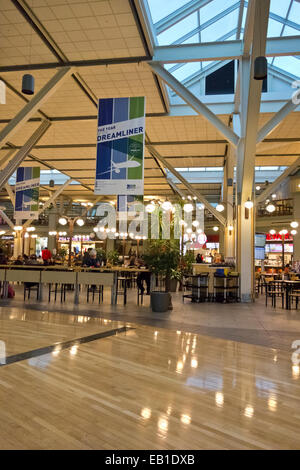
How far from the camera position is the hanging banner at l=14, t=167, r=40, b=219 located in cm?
1328

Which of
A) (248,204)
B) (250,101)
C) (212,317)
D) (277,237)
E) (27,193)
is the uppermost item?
(250,101)

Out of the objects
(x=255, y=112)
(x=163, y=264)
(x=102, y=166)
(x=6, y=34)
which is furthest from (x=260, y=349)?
(x=6, y=34)

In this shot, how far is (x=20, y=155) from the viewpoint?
38.1 feet

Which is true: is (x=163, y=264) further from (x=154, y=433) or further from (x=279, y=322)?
(x=154, y=433)

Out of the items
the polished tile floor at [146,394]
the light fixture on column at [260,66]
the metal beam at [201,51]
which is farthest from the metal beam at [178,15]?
the polished tile floor at [146,394]

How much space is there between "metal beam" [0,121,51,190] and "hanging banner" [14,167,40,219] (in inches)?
62.4

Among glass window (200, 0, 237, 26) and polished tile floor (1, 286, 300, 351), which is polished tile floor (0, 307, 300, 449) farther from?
glass window (200, 0, 237, 26)

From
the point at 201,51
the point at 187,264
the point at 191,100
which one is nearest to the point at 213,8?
the point at 201,51

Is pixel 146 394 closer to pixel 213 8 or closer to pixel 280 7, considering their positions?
pixel 213 8

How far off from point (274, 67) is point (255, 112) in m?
3.69

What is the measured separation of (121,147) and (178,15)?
127 inches

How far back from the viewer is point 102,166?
25.6 feet

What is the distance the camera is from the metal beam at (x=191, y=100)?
871 cm

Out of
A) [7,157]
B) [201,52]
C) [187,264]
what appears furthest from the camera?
[7,157]
